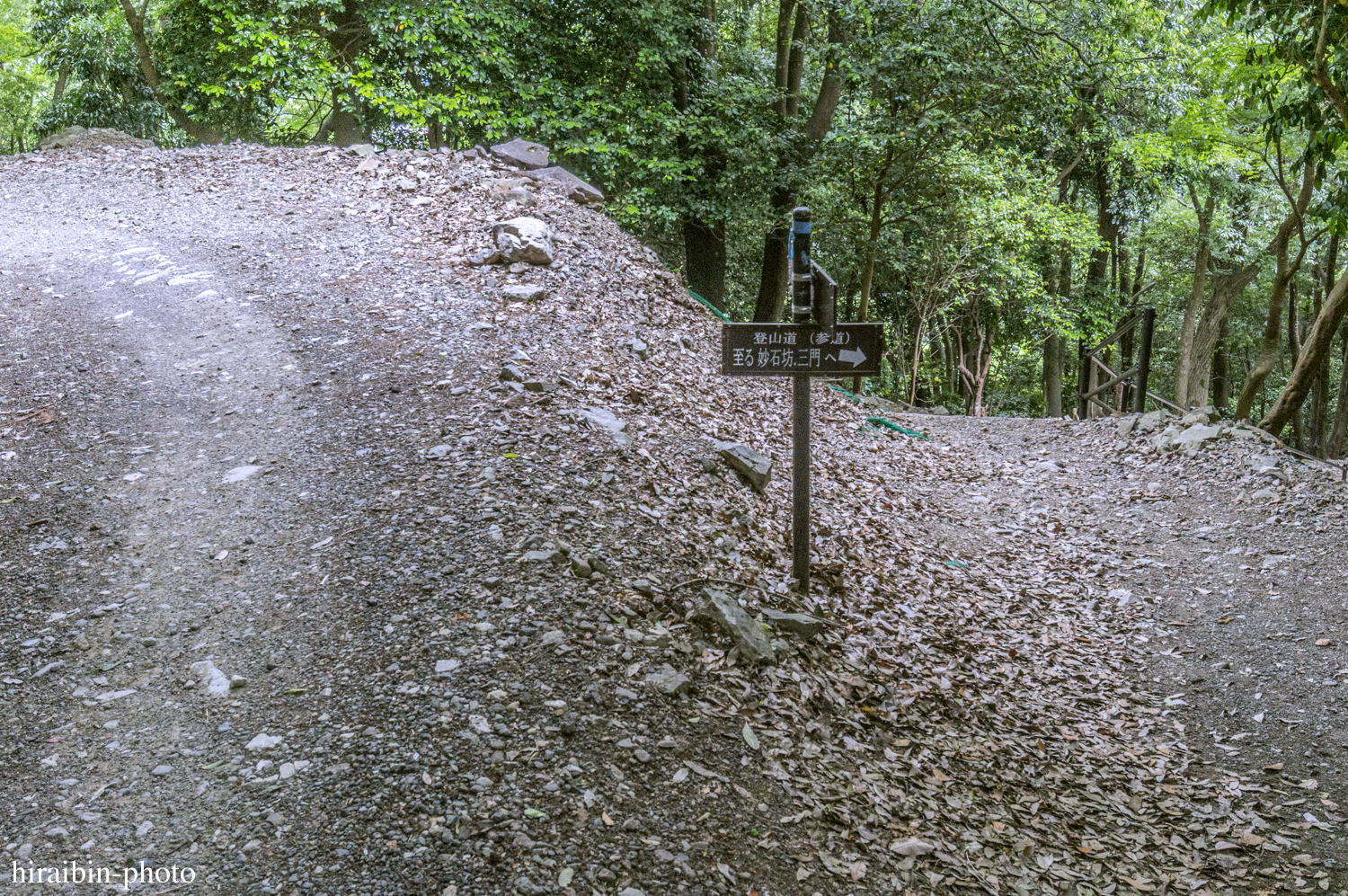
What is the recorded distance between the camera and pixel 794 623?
4379 mm

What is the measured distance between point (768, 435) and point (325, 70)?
30.1ft

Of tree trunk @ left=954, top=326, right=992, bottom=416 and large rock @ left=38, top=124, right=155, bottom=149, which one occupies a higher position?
large rock @ left=38, top=124, right=155, bottom=149

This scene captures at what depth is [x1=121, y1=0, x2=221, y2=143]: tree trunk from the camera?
1453 cm

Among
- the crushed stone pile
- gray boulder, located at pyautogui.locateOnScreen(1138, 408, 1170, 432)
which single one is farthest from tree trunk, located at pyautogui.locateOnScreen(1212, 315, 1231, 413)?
Answer: the crushed stone pile

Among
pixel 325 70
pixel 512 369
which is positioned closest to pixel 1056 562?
pixel 512 369

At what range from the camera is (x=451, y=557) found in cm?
415

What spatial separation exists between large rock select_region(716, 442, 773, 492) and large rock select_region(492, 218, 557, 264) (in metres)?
3.26

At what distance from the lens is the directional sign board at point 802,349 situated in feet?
14.3

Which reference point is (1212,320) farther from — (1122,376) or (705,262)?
(705,262)

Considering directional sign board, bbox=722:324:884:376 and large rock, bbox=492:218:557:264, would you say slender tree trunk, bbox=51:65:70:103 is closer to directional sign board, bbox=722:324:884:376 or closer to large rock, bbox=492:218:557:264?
large rock, bbox=492:218:557:264

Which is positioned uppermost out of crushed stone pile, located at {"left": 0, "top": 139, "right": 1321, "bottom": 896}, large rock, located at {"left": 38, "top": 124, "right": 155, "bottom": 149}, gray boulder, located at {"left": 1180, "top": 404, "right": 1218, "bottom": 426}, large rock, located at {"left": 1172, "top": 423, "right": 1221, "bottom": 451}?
large rock, located at {"left": 38, "top": 124, "right": 155, "bottom": 149}

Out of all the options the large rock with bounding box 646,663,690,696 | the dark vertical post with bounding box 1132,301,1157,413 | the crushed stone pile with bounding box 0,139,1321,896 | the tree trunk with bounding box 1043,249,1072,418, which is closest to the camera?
the crushed stone pile with bounding box 0,139,1321,896

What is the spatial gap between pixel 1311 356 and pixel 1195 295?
9766mm

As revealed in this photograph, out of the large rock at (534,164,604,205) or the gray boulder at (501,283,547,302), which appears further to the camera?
the large rock at (534,164,604,205)
